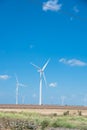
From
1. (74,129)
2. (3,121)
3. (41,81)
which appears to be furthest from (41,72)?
(74,129)

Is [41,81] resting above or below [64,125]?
above

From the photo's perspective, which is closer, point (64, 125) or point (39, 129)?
point (39, 129)

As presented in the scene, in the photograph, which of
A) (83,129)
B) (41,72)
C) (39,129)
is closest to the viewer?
(83,129)

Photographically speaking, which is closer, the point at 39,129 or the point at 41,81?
the point at 39,129

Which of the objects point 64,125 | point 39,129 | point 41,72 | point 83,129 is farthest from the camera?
point 41,72

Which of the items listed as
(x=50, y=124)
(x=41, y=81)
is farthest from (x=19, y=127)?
(x=41, y=81)

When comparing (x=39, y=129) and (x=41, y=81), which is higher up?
(x=41, y=81)

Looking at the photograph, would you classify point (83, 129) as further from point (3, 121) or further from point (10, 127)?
point (3, 121)

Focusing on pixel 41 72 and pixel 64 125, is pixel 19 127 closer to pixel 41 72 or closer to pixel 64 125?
pixel 64 125

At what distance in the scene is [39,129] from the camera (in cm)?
3619

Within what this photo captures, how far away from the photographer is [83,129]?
110 ft

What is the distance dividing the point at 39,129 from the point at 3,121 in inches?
227

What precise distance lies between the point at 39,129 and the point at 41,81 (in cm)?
4662

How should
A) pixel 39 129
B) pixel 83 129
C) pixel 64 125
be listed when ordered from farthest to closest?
pixel 64 125
pixel 39 129
pixel 83 129
